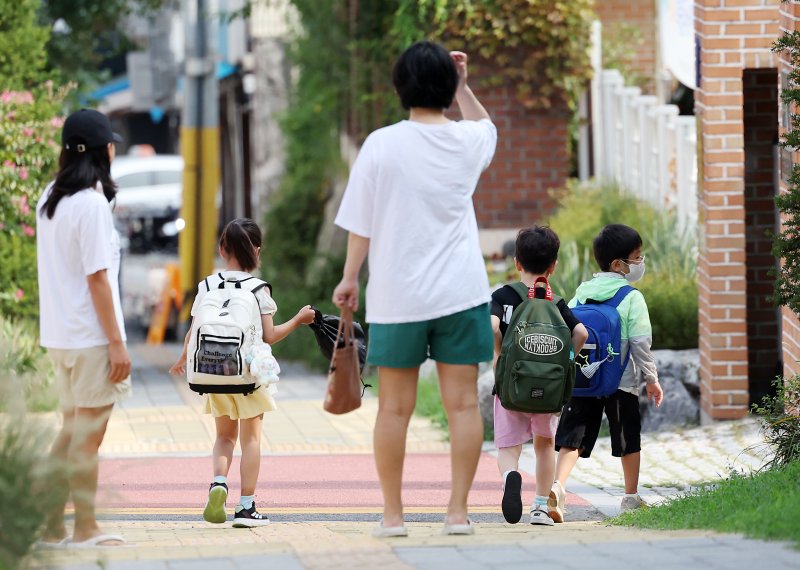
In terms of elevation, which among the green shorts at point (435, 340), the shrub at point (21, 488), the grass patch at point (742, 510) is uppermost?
the green shorts at point (435, 340)

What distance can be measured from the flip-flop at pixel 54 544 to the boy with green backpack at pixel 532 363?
1915 mm

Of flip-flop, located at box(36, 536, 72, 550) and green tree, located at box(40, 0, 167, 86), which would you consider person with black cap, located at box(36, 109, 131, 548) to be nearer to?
flip-flop, located at box(36, 536, 72, 550)

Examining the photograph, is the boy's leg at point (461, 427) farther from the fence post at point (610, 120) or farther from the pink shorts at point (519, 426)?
the fence post at point (610, 120)

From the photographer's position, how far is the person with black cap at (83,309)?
19.6 ft

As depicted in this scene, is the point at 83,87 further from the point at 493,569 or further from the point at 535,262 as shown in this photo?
the point at 493,569

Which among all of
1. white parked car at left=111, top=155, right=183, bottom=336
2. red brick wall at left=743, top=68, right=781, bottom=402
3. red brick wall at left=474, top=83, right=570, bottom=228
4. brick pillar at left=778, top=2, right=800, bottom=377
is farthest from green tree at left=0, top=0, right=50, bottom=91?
brick pillar at left=778, top=2, right=800, bottom=377

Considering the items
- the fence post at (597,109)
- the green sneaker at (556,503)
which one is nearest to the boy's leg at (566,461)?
the green sneaker at (556,503)

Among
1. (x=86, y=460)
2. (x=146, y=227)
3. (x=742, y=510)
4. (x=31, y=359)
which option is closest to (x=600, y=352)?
(x=742, y=510)

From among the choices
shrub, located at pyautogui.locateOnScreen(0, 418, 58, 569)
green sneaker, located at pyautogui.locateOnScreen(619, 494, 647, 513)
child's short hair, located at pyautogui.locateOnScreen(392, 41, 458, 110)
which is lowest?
green sneaker, located at pyautogui.locateOnScreen(619, 494, 647, 513)

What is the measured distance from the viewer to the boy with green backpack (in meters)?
6.70

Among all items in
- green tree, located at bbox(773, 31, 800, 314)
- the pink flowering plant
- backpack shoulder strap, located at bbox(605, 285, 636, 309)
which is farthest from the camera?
the pink flowering plant

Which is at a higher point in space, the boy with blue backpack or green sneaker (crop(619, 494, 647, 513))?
the boy with blue backpack

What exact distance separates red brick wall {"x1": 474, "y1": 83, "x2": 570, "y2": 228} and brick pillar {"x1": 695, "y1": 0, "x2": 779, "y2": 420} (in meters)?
6.17

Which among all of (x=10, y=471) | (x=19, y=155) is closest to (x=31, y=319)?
(x=19, y=155)
